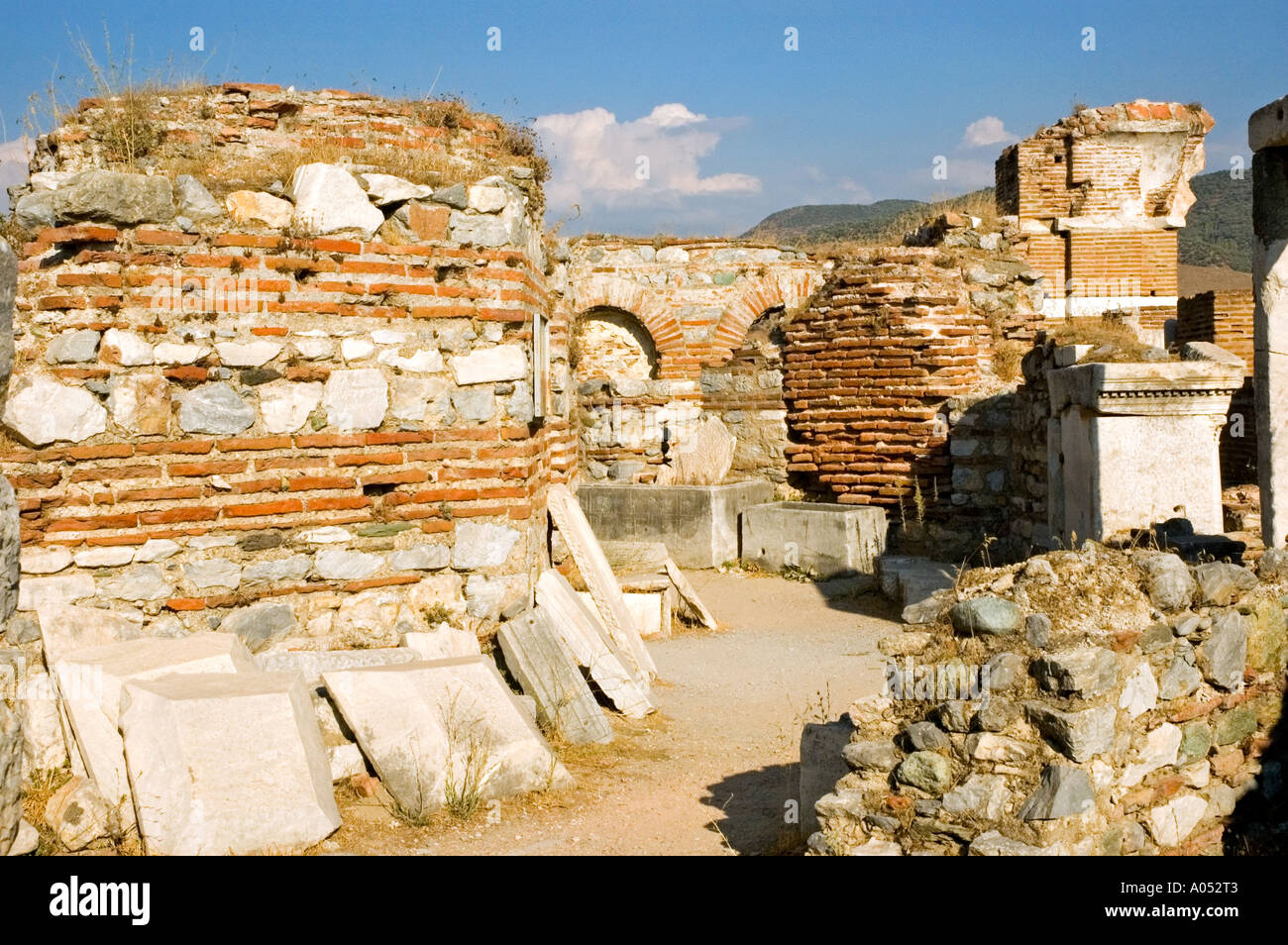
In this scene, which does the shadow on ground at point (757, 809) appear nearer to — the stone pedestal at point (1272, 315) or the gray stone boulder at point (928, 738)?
the gray stone boulder at point (928, 738)

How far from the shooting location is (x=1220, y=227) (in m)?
37.0

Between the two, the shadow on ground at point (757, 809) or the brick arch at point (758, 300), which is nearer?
the shadow on ground at point (757, 809)

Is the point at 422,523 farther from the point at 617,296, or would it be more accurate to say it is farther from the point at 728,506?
the point at 617,296

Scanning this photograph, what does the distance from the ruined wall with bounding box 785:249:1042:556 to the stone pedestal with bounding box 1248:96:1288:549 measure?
5.07 m

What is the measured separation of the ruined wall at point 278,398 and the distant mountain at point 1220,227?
107 feet

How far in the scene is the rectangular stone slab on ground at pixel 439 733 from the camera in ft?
14.0

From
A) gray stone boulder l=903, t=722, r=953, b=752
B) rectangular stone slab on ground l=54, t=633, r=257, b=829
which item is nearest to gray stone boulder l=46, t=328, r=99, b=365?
rectangular stone slab on ground l=54, t=633, r=257, b=829

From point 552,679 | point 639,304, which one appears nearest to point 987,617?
point 552,679

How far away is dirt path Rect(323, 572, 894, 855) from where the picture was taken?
4.12 m

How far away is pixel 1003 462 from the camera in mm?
10031

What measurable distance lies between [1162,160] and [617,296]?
31.8ft

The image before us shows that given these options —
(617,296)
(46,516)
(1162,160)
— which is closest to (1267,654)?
(46,516)

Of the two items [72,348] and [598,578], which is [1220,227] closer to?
[598,578]

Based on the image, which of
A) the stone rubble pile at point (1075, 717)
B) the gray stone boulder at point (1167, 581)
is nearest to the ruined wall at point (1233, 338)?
the stone rubble pile at point (1075, 717)
